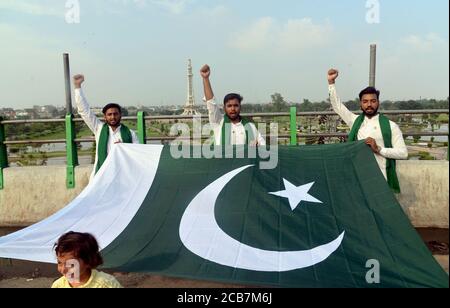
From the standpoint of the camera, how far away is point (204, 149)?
447cm

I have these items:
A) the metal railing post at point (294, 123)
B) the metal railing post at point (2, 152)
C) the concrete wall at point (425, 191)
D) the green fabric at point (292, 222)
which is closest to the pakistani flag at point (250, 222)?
the green fabric at point (292, 222)

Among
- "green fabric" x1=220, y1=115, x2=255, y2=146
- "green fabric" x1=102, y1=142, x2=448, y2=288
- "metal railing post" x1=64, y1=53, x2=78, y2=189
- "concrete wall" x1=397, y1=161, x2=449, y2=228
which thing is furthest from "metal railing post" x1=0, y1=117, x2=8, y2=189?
"concrete wall" x1=397, y1=161, x2=449, y2=228

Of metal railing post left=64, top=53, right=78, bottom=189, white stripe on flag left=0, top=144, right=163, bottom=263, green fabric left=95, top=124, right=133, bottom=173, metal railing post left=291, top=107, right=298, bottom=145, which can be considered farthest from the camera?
metal railing post left=64, top=53, right=78, bottom=189

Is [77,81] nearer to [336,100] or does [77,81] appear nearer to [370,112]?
[336,100]

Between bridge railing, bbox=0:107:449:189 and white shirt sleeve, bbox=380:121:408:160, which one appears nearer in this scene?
white shirt sleeve, bbox=380:121:408:160

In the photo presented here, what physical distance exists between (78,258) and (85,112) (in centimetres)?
269

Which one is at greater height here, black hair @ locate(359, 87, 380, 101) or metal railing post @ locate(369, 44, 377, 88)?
metal railing post @ locate(369, 44, 377, 88)

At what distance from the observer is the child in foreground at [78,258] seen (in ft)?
6.76

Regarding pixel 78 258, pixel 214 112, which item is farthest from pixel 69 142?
pixel 78 258

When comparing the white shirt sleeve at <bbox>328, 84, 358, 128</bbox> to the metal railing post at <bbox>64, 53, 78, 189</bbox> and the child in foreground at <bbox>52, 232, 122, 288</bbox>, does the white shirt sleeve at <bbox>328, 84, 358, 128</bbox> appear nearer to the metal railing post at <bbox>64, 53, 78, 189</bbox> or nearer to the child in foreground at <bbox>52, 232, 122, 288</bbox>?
the child in foreground at <bbox>52, 232, 122, 288</bbox>

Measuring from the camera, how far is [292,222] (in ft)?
11.6

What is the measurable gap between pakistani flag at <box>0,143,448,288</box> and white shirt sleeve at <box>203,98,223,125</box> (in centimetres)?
51

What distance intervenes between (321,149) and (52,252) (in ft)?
9.35

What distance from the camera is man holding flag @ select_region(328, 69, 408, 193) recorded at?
A: 3910 millimetres
